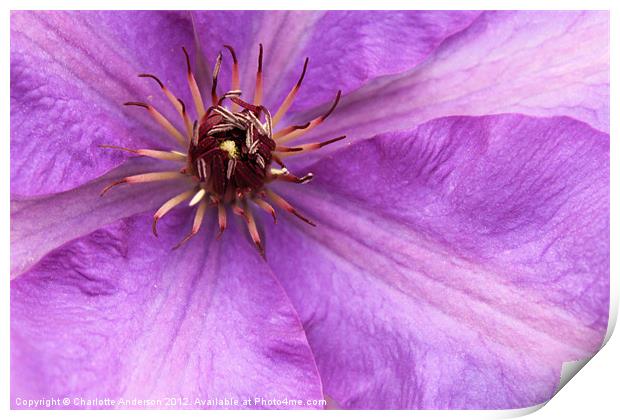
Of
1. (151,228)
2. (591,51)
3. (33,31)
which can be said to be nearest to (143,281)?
(151,228)

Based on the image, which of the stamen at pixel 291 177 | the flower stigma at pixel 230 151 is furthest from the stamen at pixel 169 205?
the stamen at pixel 291 177

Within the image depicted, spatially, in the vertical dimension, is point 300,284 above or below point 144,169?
below

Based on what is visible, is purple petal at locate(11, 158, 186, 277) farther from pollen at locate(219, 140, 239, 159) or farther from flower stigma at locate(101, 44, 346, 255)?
pollen at locate(219, 140, 239, 159)

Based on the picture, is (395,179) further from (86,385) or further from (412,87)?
(86,385)

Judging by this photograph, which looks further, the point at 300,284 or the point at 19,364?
the point at 300,284

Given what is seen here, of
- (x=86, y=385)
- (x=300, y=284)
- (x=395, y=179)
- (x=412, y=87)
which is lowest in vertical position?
(x=86, y=385)

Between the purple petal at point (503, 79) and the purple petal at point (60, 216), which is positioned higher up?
the purple petal at point (503, 79)

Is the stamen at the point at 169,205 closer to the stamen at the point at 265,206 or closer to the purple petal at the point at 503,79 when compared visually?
the stamen at the point at 265,206

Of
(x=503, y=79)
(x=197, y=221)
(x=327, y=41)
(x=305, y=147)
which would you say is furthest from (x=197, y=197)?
(x=503, y=79)
